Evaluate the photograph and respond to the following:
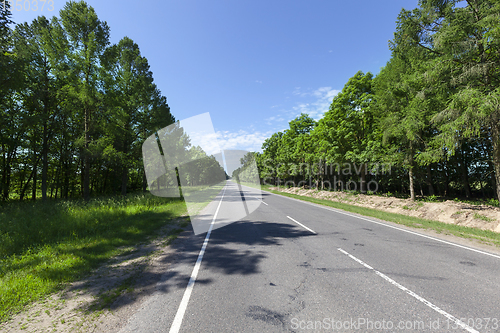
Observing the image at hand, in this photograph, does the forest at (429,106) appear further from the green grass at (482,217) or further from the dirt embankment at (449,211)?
the green grass at (482,217)

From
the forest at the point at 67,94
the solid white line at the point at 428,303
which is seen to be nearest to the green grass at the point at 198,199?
the forest at the point at 67,94

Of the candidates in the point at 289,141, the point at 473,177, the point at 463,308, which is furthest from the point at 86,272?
the point at 289,141

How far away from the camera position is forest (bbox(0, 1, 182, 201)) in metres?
16.0

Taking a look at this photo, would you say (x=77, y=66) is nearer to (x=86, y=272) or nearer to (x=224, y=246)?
(x=86, y=272)

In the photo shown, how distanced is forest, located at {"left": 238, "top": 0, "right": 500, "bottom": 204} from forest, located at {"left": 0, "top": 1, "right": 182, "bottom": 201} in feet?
78.3

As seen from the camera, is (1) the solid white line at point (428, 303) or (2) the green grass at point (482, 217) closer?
(1) the solid white line at point (428, 303)

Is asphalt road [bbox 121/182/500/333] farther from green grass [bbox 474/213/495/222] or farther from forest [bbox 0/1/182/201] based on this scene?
forest [bbox 0/1/182/201]

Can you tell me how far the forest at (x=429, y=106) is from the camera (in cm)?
1092

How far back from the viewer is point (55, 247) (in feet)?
20.5

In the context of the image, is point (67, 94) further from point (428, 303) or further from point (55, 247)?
point (428, 303)

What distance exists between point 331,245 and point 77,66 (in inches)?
885

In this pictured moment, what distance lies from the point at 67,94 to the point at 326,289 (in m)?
22.5

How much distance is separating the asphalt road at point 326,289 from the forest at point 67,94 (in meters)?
15.7

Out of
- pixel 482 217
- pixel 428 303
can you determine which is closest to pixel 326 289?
pixel 428 303
